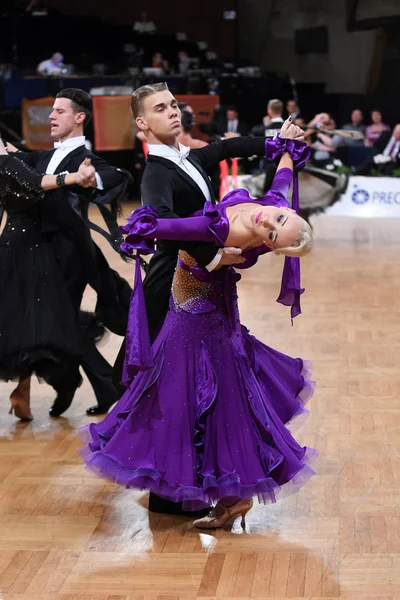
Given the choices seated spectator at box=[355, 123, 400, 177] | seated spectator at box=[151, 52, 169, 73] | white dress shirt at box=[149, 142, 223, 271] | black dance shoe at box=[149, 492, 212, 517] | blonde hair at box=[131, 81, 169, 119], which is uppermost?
blonde hair at box=[131, 81, 169, 119]

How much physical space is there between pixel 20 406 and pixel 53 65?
10.3 meters

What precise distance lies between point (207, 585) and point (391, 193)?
850 centimetres

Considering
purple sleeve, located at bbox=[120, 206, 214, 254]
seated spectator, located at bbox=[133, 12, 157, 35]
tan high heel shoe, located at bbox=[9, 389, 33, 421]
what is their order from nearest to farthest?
purple sleeve, located at bbox=[120, 206, 214, 254], tan high heel shoe, located at bbox=[9, 389, 33, 421], seated spectator, located at bbox=[133, 12, 157, 35]

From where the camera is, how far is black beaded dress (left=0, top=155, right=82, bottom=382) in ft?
13.1

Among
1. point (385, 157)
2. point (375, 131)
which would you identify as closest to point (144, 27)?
point (375, 131)

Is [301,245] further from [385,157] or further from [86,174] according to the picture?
[385,157]

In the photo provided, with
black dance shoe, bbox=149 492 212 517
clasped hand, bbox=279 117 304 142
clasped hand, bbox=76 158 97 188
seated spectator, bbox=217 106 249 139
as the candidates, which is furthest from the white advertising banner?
black dance shoe, bbox=149 492 212 517

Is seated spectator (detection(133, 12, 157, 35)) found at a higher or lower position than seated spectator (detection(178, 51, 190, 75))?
higher

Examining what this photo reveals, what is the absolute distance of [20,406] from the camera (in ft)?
14.1

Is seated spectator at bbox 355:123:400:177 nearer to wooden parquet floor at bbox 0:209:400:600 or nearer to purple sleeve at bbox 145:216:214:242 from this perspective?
wooden parquet floor at bbox 0:209:400:600

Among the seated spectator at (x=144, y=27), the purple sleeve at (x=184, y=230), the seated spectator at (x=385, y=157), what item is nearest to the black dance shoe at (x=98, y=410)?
the purple sleeve at (x=184, y=230)

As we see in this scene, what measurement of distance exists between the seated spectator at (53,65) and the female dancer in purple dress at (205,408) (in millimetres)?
10584

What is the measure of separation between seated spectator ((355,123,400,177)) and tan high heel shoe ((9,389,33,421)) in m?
7.65

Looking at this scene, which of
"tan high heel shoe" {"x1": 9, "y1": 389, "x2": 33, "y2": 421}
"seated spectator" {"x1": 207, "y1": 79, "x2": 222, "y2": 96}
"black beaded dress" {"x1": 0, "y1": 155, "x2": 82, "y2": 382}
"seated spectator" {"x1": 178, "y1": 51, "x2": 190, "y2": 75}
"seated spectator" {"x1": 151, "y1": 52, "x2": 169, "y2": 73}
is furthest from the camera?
"seated spectator" {"x1": 178, "y1": 51, "x2": 190, "y2": 75}
